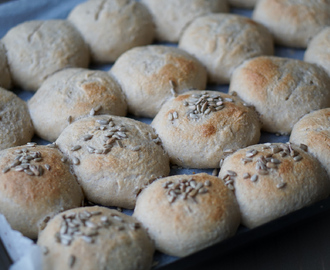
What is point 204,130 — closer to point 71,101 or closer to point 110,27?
point 71,101

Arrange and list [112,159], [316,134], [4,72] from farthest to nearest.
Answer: [4,72], [316,134], [112,159]

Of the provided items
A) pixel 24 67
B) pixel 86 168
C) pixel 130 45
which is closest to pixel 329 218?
pixel 86 168

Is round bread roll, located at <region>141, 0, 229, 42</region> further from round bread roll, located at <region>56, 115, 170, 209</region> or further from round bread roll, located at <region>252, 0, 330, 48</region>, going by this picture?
round bread roll, located at <region>56, 115, 170, 209</region>

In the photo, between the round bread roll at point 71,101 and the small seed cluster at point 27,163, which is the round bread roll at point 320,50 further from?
the small seed cluster at point 27,163

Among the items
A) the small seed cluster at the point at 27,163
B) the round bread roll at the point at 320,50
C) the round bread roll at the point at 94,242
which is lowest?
the round bread roll at the point at 94,242

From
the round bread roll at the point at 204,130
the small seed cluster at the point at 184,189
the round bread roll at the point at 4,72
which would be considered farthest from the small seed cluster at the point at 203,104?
the round bread roll at the point at 4,72

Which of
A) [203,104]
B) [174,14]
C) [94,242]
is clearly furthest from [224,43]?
[94,242]

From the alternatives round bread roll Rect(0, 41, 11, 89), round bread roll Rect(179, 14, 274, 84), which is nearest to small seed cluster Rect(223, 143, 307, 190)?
round bread roll Rect(179, 14, 274, 84)

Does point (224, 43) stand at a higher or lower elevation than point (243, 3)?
lower
